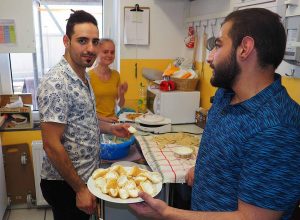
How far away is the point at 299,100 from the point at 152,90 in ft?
4.36

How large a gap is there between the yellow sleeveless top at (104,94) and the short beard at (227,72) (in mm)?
1458

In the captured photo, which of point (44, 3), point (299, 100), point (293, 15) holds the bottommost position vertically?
point (299, 100)

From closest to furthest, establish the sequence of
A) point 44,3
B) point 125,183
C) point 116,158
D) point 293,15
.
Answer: point 125,183
point 293,15
point 116,158
point 44,3

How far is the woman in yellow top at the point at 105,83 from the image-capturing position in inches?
92.0

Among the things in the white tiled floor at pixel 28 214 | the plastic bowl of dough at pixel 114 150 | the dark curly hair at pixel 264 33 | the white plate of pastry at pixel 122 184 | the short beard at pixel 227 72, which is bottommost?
the white tiled floor at pixel 28 214

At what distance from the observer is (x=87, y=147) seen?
1.45 m

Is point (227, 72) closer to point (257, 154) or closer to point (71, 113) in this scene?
point (257, 154)

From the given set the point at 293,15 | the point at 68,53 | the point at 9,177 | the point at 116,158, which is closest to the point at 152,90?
the point at 116,158

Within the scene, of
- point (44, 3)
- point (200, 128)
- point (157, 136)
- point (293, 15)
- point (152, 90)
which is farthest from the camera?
point (44, 3)

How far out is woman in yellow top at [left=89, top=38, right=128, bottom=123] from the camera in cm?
234

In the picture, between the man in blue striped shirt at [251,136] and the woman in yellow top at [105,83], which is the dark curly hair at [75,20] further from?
the woman in yellow top at [105,83]

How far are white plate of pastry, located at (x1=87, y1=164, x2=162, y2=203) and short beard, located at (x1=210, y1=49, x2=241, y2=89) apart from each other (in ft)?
1.87

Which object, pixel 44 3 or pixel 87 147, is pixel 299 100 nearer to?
pixel 87 147

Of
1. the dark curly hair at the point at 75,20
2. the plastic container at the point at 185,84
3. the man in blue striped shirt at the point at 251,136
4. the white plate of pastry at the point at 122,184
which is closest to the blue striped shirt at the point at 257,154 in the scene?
the man in blue striped shirt at the point at 251,136
